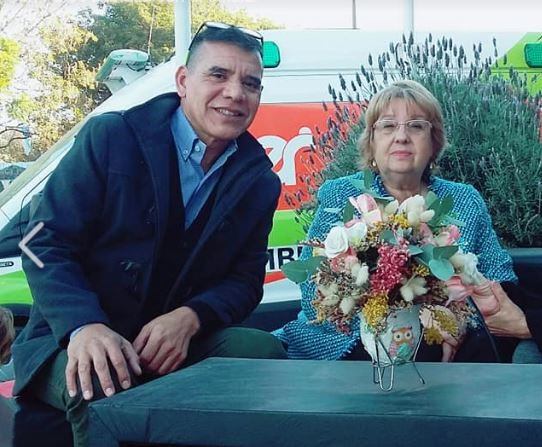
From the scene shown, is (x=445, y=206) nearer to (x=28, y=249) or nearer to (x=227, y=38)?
(x=227, y=38)

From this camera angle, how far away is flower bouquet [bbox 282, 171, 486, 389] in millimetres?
1994

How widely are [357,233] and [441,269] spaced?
207mm

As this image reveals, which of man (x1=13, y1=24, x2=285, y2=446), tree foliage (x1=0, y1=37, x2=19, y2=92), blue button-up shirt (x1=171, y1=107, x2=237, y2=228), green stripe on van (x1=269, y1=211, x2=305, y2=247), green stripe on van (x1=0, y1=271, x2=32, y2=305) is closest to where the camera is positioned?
man (x1=13, y1=24, x2=285, y2=446)

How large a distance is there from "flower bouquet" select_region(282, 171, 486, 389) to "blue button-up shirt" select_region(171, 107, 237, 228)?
70cm

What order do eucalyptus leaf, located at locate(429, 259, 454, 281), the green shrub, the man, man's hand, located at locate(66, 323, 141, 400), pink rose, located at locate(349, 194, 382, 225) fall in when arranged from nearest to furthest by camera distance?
eucalyptus leaf, located at locate(429, 259, 454, 281) < pink rose, located at locate(349, 194, 382, 225) < man's hand, located at locate(66, 323, 141, 400) < the man < the green shrub

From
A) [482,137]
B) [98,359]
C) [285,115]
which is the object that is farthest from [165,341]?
[285,115]

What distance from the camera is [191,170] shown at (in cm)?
280

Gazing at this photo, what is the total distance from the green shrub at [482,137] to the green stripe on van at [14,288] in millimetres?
1581

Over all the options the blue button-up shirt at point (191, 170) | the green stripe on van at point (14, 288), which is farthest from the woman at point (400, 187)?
the green stripe on van at point (14, 288)

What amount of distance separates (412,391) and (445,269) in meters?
0.30

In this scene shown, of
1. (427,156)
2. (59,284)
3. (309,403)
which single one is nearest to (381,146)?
(427,156)

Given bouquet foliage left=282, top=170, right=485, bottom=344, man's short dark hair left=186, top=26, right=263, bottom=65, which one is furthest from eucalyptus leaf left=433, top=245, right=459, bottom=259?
man's short dark hair left=186, top=26, right=263, bottom=65

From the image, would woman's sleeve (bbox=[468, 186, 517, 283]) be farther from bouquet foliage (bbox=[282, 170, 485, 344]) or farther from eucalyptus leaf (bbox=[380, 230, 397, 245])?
eucalyptus leaf (bbox=[380, 230, 397, 245])

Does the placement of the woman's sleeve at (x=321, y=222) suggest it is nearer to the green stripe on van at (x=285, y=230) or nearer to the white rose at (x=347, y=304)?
the white rose at (x=347, y=304)
